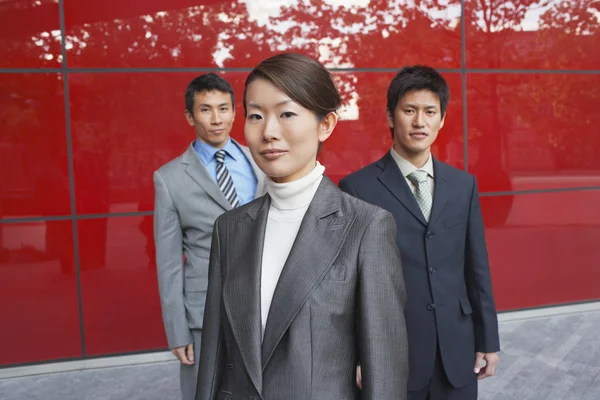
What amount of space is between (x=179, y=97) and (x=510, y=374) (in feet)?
11.9

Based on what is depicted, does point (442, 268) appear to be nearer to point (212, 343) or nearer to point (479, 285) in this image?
point (479, 285)

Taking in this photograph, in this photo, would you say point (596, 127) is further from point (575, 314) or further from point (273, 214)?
point (273, 214)

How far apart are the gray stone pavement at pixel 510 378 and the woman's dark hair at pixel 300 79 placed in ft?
11.8

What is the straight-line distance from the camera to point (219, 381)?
1771 millimetres

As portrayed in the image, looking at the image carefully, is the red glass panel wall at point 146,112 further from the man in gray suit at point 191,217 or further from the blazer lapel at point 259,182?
the man in gray suit at point 191,217

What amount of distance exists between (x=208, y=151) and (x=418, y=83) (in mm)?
1212

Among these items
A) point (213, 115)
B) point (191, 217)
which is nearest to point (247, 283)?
point (191, 217)

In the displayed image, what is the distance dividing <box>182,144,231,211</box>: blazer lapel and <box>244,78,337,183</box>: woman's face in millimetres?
1557

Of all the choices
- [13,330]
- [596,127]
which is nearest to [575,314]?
[596,127]

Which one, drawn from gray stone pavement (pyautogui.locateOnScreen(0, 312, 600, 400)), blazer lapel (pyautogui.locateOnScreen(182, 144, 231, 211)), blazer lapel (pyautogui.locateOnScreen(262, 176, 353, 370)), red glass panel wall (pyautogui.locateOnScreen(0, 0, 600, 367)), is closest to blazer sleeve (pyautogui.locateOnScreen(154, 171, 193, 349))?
blazer lapel (pyautogui.locateOnScreen(182, 144, 231, 211))

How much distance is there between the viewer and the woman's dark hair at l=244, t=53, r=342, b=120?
159 centimetres

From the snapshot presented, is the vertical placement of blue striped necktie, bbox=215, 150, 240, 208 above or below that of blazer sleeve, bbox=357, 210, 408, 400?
above

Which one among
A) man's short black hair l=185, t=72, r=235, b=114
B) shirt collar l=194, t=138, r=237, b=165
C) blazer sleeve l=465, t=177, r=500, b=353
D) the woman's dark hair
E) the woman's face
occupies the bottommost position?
blazer sleeve l=465, t=177, r=500, b=353

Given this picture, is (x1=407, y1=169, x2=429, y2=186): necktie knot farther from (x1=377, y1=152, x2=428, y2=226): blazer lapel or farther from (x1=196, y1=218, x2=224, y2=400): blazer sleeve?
(x1=196, y1=218, x2=224, y2=400): blazer sleeve
